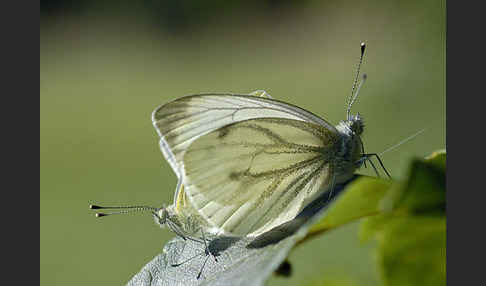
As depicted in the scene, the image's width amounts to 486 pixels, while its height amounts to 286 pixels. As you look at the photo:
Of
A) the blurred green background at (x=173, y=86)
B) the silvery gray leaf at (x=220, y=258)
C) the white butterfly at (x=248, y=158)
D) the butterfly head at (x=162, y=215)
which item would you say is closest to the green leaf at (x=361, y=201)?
the silvery gray leaf at (x=220, y=258)

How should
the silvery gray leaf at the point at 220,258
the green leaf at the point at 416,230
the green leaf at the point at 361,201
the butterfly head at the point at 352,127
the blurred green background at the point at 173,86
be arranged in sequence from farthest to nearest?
the blurred green background at the point at 173,86 < the butterfly head at the point at 352,127 < the silvery gray leaf at the point at 220,258 < the green leaf at the point at 361,201 < the green leaf at the point at 416,230

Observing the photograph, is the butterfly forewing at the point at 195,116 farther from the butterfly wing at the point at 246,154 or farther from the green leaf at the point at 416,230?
the green leaf at the point at 416,230

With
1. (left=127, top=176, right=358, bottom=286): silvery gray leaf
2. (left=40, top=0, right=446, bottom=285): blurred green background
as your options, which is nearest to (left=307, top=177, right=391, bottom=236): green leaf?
(left=127, top=176, right=358, bottom=286): silvery gray leaf

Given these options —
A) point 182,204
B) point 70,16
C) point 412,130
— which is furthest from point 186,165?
point 70,16

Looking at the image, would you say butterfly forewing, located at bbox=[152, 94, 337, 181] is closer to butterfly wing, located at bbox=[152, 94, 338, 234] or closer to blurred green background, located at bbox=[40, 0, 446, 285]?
butterfly wing, located at bbox=[152, 94, 338, 234]

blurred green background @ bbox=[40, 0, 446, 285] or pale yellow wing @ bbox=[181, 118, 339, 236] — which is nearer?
pale yellow wing @ bbox=[181, 118, 339, 236]

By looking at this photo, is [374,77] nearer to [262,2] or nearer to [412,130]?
[412,130]
